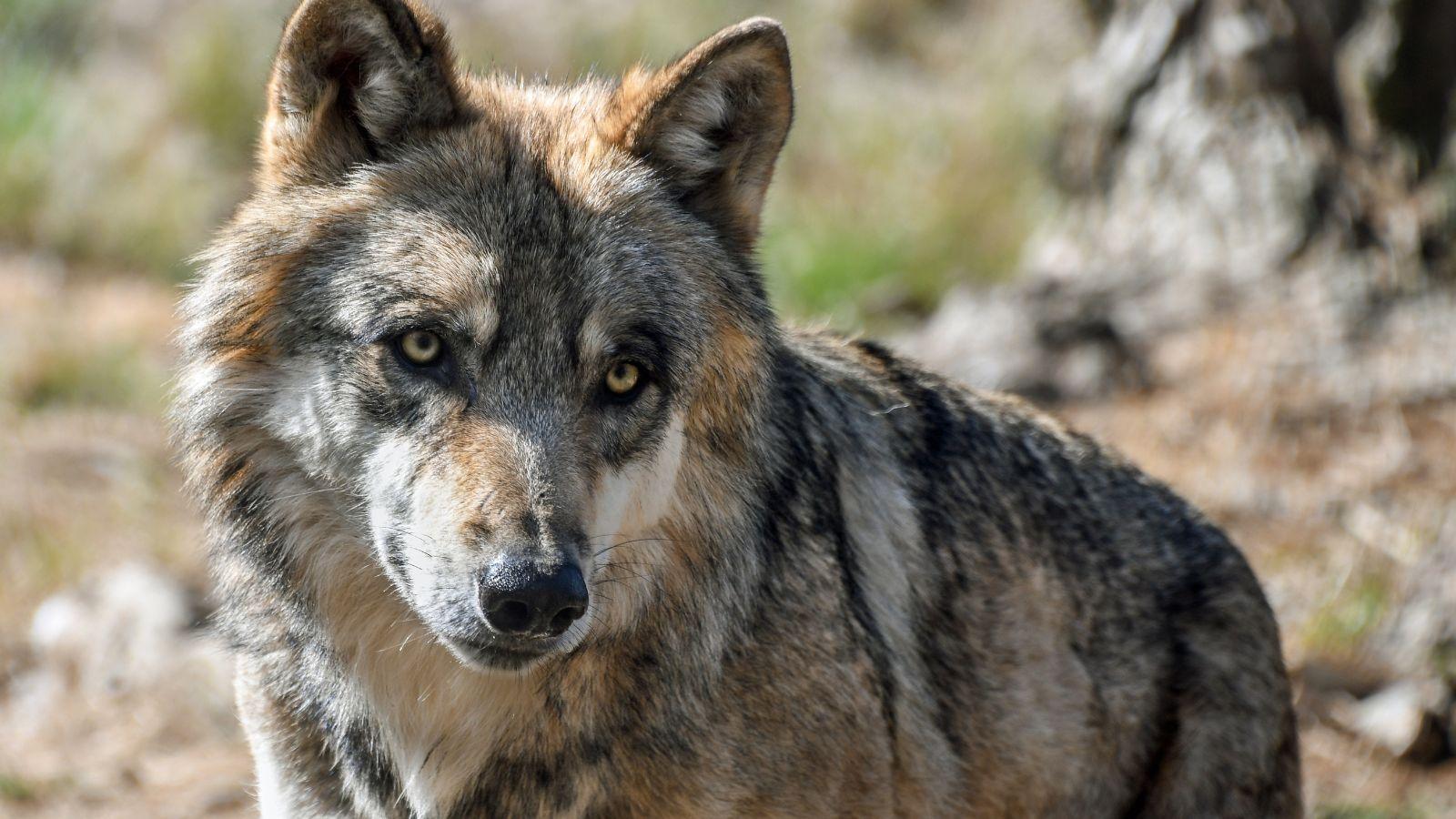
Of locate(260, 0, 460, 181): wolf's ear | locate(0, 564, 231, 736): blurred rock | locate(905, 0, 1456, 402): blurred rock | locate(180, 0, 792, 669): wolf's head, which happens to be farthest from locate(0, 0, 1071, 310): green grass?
locate(260, 0, 460, 181): wolf's ear

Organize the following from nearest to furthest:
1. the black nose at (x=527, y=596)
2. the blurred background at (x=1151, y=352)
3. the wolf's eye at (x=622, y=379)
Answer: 1. the black nose at (x=527, y=596)
2. the wolf's eye at (x=622, y=379)
3. the blurred background at (x=1151, y=352)

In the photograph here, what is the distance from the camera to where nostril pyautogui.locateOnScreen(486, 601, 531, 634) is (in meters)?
2.98

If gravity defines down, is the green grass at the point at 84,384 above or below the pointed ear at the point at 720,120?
below

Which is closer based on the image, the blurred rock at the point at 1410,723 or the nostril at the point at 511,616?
the nostril at the point at 511,616

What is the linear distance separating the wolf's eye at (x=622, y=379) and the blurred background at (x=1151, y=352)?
1275 millimetres

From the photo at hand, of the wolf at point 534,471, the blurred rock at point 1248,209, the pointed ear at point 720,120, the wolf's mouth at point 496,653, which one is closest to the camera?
the wolf's mouth at point 496,653

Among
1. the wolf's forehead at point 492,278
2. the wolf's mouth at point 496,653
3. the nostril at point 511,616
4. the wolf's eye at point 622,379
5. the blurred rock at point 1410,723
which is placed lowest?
the blurred rock at point 1410,723

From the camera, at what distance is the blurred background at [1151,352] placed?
6.23 meters

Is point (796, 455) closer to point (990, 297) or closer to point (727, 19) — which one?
point (990, 297)

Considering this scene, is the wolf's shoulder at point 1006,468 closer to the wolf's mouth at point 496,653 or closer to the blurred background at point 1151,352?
the blurred background at point 1151,352

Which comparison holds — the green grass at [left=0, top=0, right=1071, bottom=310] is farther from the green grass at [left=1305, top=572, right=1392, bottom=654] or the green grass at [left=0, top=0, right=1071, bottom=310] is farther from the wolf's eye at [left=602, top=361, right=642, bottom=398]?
the wolf's eye at [left=602, top=361, right=642, bottom=398]

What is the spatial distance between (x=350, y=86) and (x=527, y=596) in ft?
4.78

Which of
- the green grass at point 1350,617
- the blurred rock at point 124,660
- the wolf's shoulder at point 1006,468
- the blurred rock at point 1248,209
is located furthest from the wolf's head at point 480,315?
the blurred rock at point 1248,209

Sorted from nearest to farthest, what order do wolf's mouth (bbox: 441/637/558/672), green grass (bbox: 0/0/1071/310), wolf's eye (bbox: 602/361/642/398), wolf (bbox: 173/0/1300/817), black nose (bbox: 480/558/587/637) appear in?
black nose (bbox: 480/558/587/637), wolf's mouth (bbox: 441/637/558/672), wolf (bbox: 173/0/1300/817), wolf's eye (bbox: 602/361/642/398), green grass (bbox: 0/0/1071/310)
